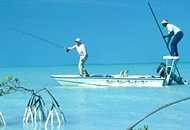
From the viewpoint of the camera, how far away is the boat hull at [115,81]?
15.3m

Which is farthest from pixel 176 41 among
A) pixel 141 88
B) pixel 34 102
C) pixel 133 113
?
pixel 34 102

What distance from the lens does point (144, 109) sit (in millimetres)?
A: 10047

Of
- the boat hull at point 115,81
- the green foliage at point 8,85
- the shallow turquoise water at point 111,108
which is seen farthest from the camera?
the boat hull at point 115,81

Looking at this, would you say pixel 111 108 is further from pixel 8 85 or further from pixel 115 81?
pixel 115 81

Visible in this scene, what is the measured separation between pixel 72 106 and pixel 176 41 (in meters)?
5.95

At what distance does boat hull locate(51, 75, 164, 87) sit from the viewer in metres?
15.3

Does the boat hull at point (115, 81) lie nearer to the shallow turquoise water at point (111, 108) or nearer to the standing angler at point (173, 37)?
the shallow turquoise water at point (111, 108)

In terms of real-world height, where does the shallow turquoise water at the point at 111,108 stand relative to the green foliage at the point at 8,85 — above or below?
below

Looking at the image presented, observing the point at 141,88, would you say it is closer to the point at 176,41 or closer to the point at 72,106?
the point at 176,41

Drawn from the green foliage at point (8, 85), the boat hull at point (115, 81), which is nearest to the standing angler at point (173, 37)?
the boat hull at point (115, 81)

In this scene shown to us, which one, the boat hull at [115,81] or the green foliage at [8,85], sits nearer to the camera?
the green foliage at [8,85]

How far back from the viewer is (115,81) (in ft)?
51.6

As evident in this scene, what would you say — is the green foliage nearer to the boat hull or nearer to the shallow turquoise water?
the shallow turquoise water

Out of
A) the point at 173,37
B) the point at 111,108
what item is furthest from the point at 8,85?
the point at 173,37
